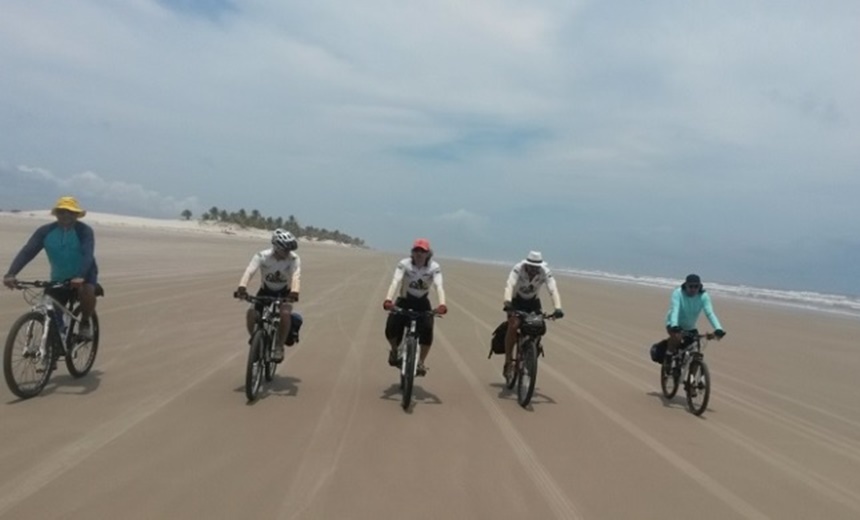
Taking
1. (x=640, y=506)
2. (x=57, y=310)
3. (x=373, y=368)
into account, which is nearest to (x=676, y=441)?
(x=640, y=506)

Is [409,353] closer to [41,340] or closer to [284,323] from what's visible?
[284,323]

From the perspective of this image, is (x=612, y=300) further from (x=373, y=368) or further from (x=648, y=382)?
(x=373, y=368)

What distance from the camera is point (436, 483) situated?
5.34 m

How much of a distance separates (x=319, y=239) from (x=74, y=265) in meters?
119

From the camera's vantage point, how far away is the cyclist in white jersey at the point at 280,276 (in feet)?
26.3

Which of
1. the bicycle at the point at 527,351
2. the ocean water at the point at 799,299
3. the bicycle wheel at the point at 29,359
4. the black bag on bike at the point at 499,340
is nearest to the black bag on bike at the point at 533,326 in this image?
the bicycle at the point at 527,351

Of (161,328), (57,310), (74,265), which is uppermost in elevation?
(74,265)

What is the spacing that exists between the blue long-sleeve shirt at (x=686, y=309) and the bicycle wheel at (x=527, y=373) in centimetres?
221

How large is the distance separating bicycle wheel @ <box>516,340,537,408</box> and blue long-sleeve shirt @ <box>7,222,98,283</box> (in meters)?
5.49

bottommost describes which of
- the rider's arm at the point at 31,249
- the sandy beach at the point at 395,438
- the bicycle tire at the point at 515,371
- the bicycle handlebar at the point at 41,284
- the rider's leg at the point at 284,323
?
the sandy beach at the point at 395,438

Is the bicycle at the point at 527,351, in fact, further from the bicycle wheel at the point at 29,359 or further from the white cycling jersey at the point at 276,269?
the bicycle wheel at the point at 29,359

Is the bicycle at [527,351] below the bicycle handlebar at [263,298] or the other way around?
below

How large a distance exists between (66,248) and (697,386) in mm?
8232

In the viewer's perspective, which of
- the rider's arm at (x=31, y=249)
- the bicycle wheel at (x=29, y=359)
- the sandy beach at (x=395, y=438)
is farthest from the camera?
the rider's arm at (x=31, y=249)
